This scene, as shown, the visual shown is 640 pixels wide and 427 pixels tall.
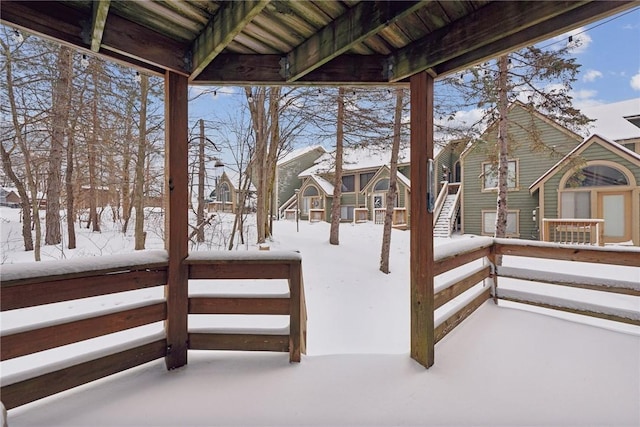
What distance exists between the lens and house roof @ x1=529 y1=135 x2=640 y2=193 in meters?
9.23

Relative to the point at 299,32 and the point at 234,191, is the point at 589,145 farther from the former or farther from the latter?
the point at 234,191

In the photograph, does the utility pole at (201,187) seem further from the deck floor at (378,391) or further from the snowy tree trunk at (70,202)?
the deck floor at (378,391)

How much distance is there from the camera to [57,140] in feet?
23.5

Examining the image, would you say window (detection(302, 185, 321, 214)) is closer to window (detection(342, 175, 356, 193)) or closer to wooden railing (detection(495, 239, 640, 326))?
window (detection(342, 175, 356, 193))

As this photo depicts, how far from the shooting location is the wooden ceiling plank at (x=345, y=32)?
174 cm

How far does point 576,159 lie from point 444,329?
7975 millimetres

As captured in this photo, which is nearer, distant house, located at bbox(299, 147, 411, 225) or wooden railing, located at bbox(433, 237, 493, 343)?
wooden railing, located at bbox(433, 237, 493, 343)

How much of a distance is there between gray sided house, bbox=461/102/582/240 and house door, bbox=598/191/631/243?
6.06 ft

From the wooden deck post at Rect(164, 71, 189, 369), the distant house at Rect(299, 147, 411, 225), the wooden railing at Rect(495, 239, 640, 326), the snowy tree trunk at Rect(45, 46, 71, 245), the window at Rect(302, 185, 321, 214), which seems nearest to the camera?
the wooden deck post at Rect(164, 71, 189, 369)

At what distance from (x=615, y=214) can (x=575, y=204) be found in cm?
103

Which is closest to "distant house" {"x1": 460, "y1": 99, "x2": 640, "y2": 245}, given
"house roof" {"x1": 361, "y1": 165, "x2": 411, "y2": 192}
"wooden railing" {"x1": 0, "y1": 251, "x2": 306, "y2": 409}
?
"house roof" {"x1": 361, "y1": 165, "x2": 411, "y2": 192}

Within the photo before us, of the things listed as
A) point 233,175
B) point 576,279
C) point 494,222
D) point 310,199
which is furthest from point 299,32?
point 310,199

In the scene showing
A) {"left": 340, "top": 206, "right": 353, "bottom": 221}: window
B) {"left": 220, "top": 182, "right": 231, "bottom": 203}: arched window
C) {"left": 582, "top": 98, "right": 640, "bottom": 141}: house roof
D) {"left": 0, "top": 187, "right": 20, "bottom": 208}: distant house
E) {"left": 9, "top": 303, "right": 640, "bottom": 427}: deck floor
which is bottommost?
{"left": 9, "top": 303, "right": 640, "bottom": 427}: deck floor

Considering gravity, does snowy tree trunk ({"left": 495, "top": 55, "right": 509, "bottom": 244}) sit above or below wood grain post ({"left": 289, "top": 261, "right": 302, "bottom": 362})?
above
